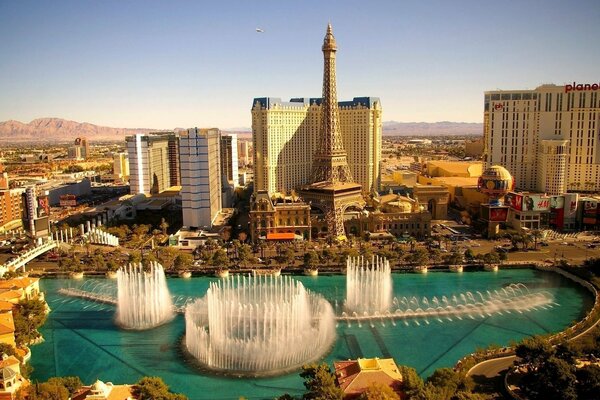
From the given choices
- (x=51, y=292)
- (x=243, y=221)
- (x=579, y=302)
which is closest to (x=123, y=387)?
(x=51, y=292)

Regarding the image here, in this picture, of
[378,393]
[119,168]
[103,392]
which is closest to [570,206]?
[378,393]

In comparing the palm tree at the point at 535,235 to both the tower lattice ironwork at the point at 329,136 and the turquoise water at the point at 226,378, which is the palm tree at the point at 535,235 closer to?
the turquoise water at the point at 226,378

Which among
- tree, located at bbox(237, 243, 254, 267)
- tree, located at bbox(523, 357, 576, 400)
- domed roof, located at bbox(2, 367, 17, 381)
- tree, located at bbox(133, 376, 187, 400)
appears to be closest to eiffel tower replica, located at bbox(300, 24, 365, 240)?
tree, located at bbox(237, 243, 254, 267)

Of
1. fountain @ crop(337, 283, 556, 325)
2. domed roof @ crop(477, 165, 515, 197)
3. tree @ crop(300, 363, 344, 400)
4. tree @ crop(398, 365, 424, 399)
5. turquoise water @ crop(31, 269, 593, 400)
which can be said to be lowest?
turquoise water @ crop(31, 269, 593, 400)

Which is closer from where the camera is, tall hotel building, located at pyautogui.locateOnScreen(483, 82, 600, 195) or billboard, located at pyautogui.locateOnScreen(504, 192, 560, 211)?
billboard, located at pyautogui.locateOnScreen(504, 192, 560, 211)

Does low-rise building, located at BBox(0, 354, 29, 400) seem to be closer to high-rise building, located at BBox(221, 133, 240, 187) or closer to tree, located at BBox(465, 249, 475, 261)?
tree, located at BBox(465, 249, 475, 261)

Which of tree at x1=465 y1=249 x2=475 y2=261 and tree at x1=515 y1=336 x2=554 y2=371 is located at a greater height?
tree at x1=515 y1=336 x2=554 y2=371

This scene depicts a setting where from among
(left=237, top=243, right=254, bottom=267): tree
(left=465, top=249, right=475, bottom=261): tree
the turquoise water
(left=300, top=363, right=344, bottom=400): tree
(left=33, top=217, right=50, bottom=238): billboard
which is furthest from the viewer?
(left=33, top=217, right=50, bottom=238): billboard
